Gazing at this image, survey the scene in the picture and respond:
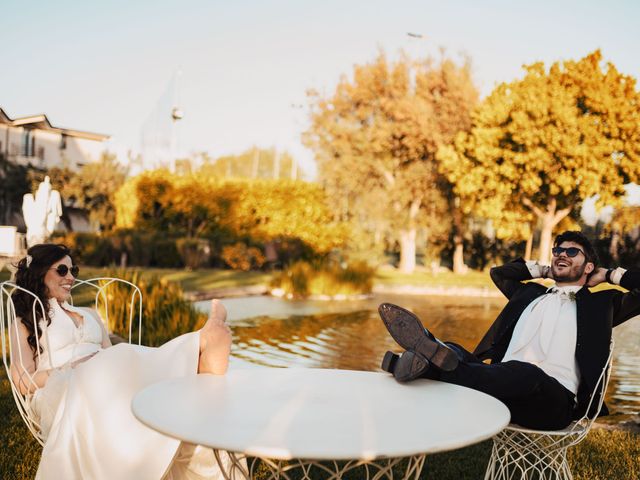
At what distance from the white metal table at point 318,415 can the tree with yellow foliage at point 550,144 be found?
56.7 ft

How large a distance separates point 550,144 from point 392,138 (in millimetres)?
5244

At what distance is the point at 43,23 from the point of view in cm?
1972

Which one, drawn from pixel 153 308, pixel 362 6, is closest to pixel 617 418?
pixel 153 308

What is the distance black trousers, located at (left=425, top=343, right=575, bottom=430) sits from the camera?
105 inches

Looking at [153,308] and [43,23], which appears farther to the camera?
[43,23]

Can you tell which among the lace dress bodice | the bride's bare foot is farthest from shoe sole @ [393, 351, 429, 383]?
the lace dress bodice

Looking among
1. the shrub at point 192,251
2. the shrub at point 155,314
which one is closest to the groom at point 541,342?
the shrub at point 155,314

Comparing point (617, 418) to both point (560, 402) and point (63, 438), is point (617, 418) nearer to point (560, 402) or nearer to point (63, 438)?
point (560, 402)

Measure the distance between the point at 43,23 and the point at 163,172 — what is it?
6.07 m

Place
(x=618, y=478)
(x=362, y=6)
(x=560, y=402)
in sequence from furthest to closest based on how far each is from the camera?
(x=362, y=6) → (x=618, y=478) → (x=560, y=402)

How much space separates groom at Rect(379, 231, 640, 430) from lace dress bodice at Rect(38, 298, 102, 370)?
1427 millimetres

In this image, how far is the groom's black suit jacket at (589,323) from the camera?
2.90m

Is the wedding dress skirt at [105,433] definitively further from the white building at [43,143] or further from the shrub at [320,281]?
the white building at [43,143]

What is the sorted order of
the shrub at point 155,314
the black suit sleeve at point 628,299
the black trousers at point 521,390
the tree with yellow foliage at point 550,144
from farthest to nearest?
the tree with yellow foliage at point 550,144, the shrub at point 155,314, the black suit sleeve at point 628,299, the black trousers at point 521,390
